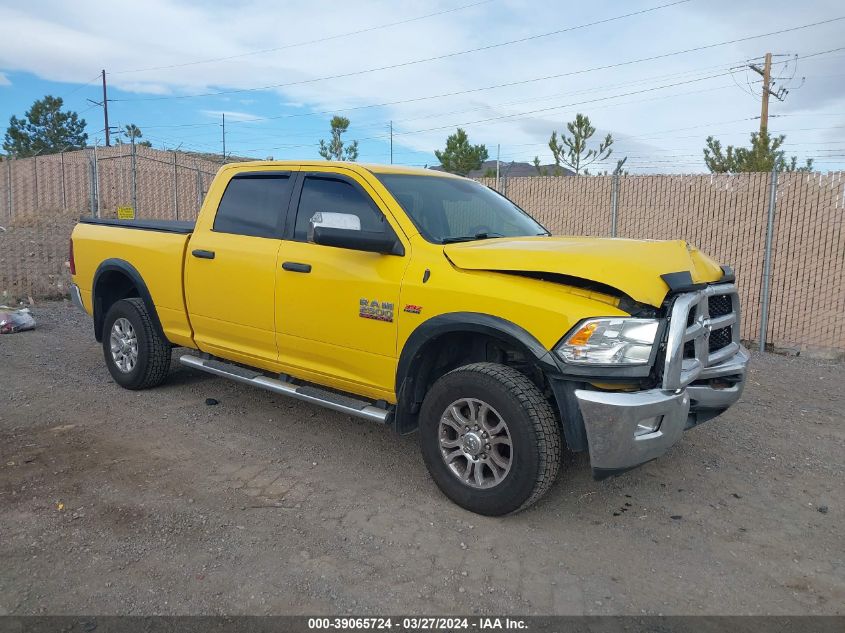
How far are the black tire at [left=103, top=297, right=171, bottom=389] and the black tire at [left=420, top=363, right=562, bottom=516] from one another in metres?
3.08

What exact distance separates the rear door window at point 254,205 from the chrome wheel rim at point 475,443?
6.39 ft

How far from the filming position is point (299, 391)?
454 centimetres

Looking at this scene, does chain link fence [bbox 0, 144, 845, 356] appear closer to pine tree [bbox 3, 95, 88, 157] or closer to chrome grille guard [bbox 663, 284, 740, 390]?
chrome grille guard [bbox 663, 284, 740, 390]

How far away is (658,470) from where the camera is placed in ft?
14.4

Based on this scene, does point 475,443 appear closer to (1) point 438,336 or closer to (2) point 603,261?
(1) point 438,336

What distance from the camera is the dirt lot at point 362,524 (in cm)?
295

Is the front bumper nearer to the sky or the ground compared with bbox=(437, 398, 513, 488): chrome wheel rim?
nearer to the sky

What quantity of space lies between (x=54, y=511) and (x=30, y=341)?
533 centimetres

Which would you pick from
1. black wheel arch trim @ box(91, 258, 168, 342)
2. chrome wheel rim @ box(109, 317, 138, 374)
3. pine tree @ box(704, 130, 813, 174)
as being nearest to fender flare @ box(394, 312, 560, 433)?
black wheel arch trim @ box(91, 258, 168, 342)

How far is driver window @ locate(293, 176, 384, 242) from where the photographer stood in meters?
4.27

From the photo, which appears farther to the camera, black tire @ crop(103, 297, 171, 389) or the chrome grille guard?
black tire @ crop(103, 297, 171, 389)

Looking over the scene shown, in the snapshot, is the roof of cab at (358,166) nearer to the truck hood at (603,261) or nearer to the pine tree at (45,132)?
the truck hood at (603,261)

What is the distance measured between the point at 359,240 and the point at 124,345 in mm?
3234

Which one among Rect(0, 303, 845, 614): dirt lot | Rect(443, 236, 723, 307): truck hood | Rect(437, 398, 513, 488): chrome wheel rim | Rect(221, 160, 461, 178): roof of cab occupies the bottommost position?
Rect(0, 303, 845, 614): dirt lot
